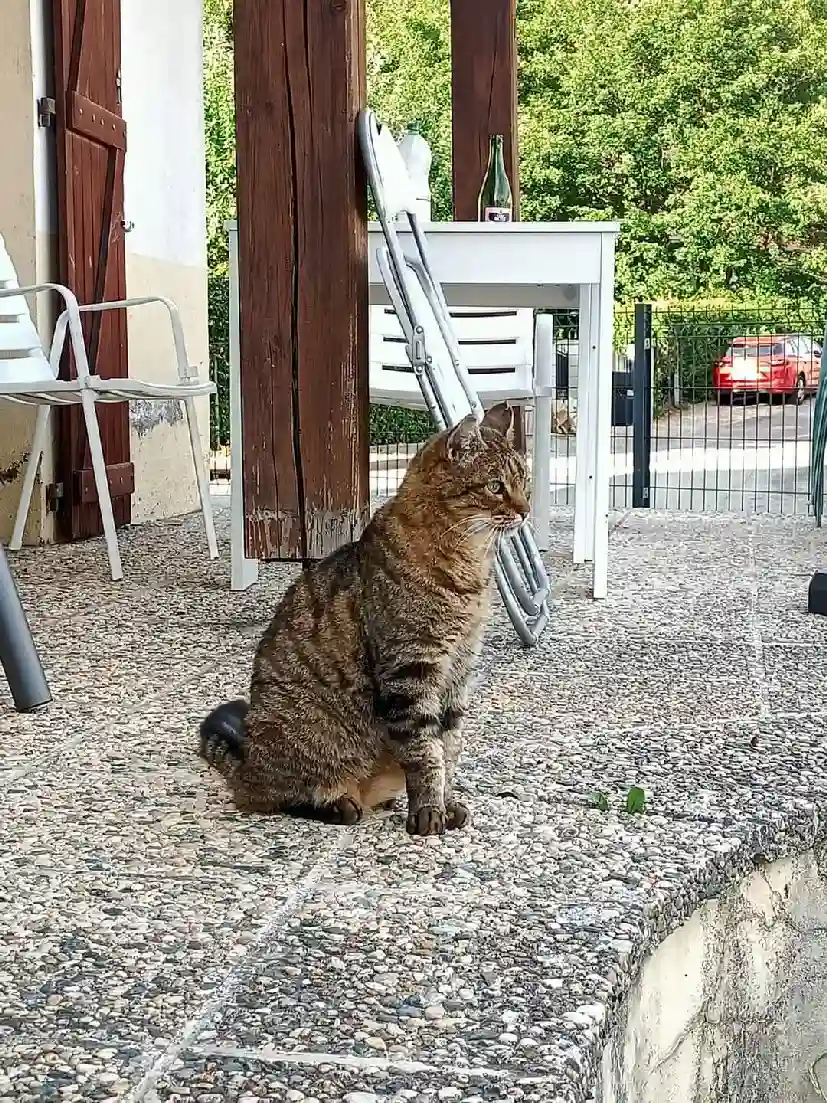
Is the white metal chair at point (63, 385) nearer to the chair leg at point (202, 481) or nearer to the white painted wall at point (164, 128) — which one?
the chair leg at point (202, 481)

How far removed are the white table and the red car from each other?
5.13m

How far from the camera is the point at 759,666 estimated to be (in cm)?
313

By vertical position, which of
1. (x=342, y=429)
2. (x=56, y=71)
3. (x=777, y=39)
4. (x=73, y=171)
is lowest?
(x=342, y=429)

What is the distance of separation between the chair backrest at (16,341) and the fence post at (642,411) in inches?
151

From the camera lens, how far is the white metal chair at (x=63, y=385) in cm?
414

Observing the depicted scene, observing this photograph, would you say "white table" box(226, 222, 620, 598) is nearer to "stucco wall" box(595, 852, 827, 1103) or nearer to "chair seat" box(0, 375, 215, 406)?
"chair seat" box(0, 375, 215, 406)

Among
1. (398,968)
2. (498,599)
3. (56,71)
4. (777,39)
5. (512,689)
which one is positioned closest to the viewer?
(398,968)

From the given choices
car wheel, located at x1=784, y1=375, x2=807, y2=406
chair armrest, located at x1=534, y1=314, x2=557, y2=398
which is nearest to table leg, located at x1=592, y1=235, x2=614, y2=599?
chair armrest, located at x1=534, y1=314, x2=557, y2=398

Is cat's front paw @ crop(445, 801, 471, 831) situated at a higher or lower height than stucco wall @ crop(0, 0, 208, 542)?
lower

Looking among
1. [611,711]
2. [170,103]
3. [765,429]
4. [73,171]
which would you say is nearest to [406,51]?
[765,429]

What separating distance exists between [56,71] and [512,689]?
336cm

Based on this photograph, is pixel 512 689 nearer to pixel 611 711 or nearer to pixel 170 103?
pixel 611 711

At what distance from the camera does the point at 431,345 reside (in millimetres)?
3408

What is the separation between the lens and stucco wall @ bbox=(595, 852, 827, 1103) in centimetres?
160
